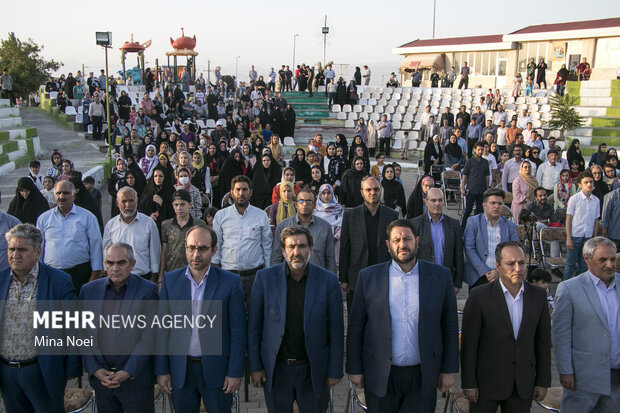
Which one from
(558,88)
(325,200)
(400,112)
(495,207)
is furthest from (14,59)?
(495,207)

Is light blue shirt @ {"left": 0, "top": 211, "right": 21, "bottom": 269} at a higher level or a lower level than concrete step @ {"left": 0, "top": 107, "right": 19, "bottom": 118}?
lower

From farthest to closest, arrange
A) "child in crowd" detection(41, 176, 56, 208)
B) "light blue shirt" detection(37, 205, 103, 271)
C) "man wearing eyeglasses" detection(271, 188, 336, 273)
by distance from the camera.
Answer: "child in crowd" detection(41, 176, 56, 208) < "man wearing eyeglasses" detection(271, 188, 336, 273) < "light blue shirt" detection(37, 205, 103, 271)

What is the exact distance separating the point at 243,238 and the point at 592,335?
9.27 ft

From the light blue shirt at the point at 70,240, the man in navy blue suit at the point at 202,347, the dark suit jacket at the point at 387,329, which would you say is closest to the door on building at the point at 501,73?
the light blue shirt at the point at 70,240

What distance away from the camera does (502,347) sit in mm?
3305

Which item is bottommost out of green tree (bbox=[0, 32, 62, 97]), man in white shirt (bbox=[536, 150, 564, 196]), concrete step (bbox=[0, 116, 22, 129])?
man in white shirt (bbox=[536, 150, 564, 196])

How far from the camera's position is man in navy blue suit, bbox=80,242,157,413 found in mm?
3330

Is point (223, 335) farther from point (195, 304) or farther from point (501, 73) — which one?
point (501, 73)

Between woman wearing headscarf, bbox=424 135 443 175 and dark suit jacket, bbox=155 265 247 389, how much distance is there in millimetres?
10639

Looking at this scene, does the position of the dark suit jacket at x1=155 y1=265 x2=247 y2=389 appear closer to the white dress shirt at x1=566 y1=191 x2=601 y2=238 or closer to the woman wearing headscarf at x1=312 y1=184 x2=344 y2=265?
the woman wearing headscarf at x1=312 y1=184 x2=344 y2=265

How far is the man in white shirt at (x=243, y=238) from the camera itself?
4816 mm

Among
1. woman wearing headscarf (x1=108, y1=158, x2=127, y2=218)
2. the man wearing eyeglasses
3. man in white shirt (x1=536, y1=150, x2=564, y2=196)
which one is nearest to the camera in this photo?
the man wearing eyeglasses

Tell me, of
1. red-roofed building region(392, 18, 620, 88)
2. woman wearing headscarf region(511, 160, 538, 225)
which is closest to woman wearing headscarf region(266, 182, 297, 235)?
woman wearing headscarf region(511, 160, 538, 225)

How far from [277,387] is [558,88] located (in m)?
22.9
